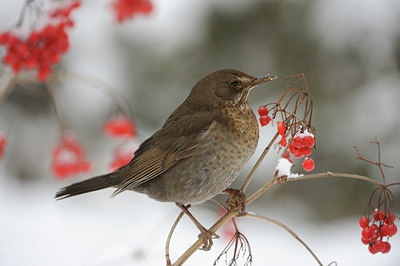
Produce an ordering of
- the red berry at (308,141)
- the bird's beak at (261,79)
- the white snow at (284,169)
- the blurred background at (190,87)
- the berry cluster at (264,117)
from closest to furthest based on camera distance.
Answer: the red berry at (308,141) → the white snow at (284,169) → the berry cluster at (264,117) → the bird's beak at (261,79) → the blurred background at (190,87)

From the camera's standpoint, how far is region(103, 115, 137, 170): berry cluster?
3.21 meters

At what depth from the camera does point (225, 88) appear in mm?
2391

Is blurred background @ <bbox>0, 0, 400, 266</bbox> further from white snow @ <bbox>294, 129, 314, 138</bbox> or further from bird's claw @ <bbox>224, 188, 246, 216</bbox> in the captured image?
white snow @ <bbox>294, 129, 314, 138</bbox>

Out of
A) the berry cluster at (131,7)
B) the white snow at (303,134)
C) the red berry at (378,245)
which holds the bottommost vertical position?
the red berry at (378,245)

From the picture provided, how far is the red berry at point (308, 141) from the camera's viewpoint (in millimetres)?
1575

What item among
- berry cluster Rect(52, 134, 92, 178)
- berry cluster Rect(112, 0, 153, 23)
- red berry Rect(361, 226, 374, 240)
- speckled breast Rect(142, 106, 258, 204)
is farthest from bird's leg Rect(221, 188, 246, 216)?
berry cluster Rect(112, 0, 153, 23)

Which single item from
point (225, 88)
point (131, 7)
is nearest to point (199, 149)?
point (225, 88)

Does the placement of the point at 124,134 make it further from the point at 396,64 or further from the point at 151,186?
the point at 396,64

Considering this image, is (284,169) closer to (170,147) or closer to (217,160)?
(217,160)

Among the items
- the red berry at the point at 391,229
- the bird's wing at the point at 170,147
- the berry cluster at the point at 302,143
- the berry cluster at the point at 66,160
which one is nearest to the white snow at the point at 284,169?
the berry cluster at the point at 302,143

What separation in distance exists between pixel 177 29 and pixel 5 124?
2162 millimetres

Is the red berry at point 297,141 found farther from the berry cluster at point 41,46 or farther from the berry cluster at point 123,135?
the berry cluster at point 123,135

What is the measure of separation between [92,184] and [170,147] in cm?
46

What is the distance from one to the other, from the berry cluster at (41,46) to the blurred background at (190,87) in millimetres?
1969
